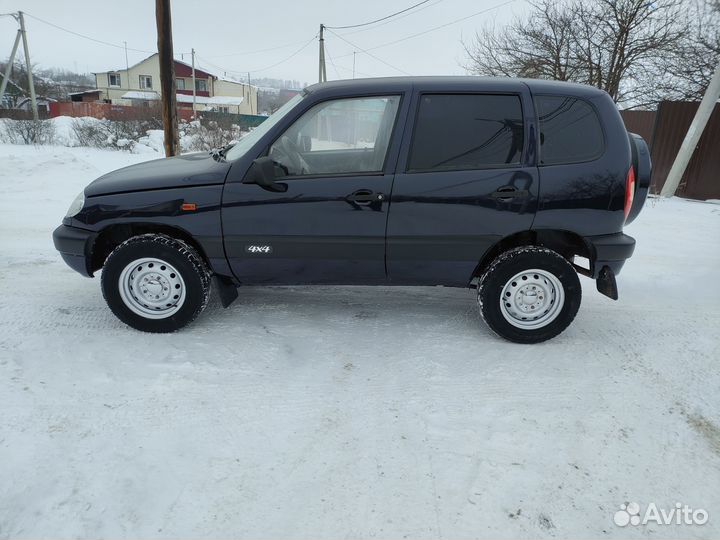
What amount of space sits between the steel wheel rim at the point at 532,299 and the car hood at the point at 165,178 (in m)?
2.22

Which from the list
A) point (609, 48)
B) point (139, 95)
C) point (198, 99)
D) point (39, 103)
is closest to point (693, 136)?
point (609, 48)

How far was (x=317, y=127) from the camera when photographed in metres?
3.71

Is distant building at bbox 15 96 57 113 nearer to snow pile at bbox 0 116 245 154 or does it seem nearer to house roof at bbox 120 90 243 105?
house roof at bbox 120 90 243 105

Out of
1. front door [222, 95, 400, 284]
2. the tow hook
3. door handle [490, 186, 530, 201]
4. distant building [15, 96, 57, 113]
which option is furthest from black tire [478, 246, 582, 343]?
distant building [15, 96, 57, 113]

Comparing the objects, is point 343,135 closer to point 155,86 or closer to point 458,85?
point 458,85

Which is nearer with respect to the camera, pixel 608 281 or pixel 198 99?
pixel 608 281

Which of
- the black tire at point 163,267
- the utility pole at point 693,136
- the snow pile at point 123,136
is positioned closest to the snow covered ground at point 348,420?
the black tire at point 163,267

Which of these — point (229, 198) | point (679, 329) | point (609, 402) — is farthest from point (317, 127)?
point (679, 329)

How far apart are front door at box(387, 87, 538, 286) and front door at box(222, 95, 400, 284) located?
16cm

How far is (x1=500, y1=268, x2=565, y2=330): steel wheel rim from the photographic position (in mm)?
3611

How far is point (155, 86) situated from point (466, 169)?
69.9 meters

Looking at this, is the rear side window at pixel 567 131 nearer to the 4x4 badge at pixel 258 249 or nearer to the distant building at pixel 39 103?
the 4x4 badge at pixel 258 249

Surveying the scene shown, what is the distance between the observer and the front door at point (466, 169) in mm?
3463

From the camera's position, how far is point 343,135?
3832mm
